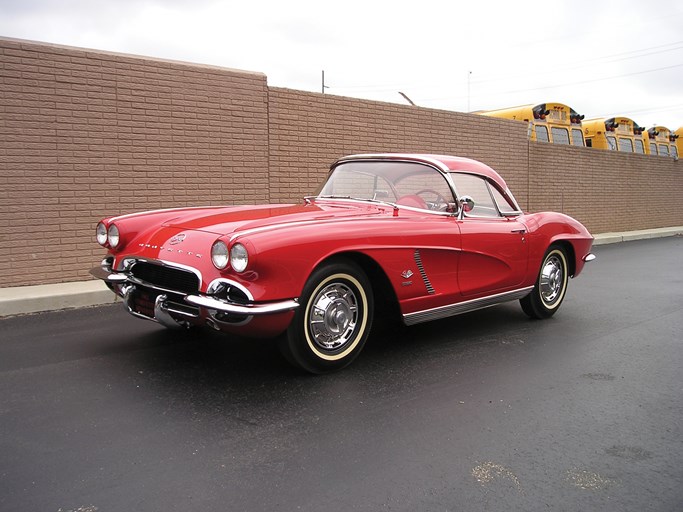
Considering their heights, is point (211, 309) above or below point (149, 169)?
below

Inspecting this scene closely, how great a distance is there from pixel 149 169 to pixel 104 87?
1.12m

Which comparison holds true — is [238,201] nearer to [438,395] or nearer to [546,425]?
[438,395]

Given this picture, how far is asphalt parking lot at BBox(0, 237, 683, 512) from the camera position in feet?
7.52

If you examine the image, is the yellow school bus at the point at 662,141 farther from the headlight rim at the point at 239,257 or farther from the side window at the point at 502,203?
the headlight rim at the point at 239,257

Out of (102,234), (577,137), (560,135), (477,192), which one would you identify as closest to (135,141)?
(102,234)

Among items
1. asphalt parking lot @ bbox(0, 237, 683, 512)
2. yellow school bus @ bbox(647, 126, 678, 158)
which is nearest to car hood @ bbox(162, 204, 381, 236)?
asphalt parking lot @ bbox(0, 237, 683, 512)

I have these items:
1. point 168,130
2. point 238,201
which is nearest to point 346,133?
point 238,201

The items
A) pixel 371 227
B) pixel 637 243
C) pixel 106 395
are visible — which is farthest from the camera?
pixel 637 243

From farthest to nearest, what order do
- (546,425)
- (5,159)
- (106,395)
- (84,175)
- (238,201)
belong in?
(238,201) → (84,175) → (5,159) → (106,395) → (546,425)

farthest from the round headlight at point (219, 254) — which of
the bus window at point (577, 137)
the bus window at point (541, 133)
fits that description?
the bus window at point (577, 137)

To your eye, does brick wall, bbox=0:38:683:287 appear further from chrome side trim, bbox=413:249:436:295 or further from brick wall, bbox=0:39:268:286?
chrome side trim, bbox=413:249:436:295

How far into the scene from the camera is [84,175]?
6805 mm

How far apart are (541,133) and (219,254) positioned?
1299 cm

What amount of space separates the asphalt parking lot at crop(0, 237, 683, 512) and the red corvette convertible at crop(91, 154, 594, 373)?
16.1 inches
